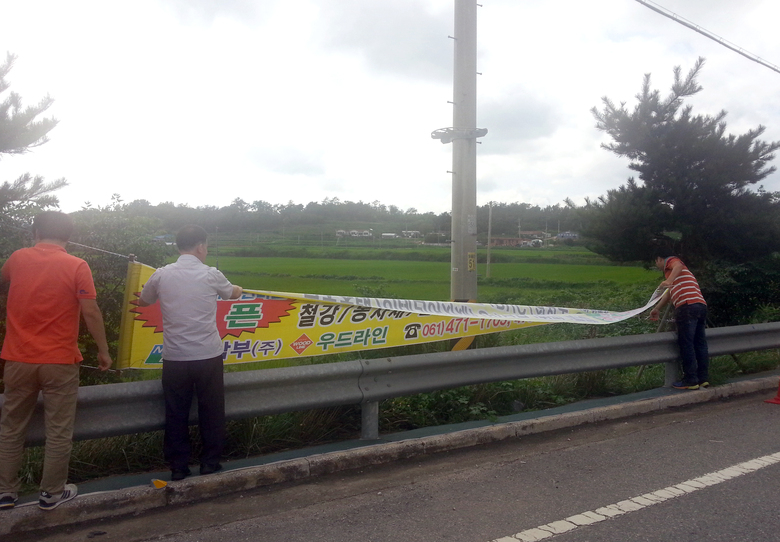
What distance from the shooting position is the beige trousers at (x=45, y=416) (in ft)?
12.4

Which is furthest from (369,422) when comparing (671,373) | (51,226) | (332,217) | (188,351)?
(332,217)

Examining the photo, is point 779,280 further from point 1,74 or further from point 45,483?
point 1,74

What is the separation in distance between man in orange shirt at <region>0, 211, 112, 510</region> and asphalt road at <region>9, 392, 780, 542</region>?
0.37 meters

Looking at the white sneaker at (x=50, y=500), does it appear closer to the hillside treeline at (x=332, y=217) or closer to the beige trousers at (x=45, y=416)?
the beige trousers at (x=45, y=416)

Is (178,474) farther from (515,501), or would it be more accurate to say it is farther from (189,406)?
(515,501)

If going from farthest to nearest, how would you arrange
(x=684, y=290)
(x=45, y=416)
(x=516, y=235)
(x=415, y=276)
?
1. (x=415, y=276)
2. (x=516, y=235)
3. (x=684, y=290)
4. (x=45, y=416)

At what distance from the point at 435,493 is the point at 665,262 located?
475cm

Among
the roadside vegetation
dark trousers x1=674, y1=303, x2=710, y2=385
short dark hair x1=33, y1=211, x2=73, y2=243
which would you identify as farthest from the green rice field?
short dark hair x1=33, y1=211, x2=73, y2=243

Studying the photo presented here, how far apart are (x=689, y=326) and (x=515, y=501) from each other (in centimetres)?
398

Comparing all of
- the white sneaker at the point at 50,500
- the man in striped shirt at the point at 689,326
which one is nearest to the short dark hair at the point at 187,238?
the white sneaker at the point at 50,500

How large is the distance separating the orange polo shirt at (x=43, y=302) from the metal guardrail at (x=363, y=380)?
0.50 metres

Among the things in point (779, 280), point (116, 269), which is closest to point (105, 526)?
point (116, 269)

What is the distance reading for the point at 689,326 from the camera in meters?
7.16

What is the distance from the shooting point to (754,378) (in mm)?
7957
